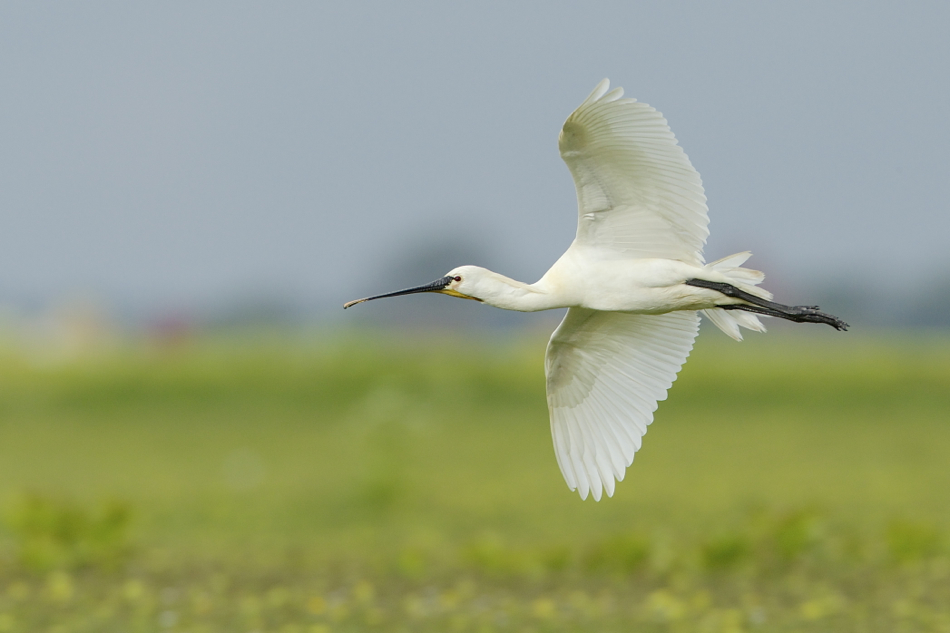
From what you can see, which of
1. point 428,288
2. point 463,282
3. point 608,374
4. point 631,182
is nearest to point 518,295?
point 463,282

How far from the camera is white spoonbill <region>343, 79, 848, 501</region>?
4.66 metres

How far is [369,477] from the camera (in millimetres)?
10031

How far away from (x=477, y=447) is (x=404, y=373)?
9.44 ft

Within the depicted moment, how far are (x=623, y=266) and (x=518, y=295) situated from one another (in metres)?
0.45

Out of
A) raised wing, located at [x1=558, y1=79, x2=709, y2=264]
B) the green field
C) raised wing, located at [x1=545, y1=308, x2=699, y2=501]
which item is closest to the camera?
raised wing, located at [x1=558, y1=79, x2=709, y2=264]

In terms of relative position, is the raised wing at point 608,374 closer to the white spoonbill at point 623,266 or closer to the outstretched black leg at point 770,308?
the white spoonbill at point 623,266

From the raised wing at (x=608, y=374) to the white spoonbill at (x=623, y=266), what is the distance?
0.04 feet

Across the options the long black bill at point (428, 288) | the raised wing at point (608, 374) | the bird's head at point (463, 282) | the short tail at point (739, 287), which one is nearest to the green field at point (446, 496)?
the raised wing at point (608, 374)

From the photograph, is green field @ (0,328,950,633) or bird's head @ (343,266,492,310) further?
green field @ (0,328,950,633)

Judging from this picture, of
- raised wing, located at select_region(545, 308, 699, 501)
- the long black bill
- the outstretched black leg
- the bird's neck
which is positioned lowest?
raised wing, located at select_region(545, 308, 699, 501)

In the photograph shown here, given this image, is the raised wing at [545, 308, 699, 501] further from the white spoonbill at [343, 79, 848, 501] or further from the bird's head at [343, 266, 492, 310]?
the bird's head at [343, 266, 492, 310]

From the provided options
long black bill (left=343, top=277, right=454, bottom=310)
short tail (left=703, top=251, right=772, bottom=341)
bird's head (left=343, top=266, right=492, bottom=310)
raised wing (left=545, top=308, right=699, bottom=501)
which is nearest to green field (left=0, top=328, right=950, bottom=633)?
raised wing (left=545, top=308, right=699, bottom=501)

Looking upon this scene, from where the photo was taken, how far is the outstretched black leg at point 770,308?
4.80m

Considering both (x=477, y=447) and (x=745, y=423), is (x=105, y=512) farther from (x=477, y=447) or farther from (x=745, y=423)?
(x=745, y=423)
